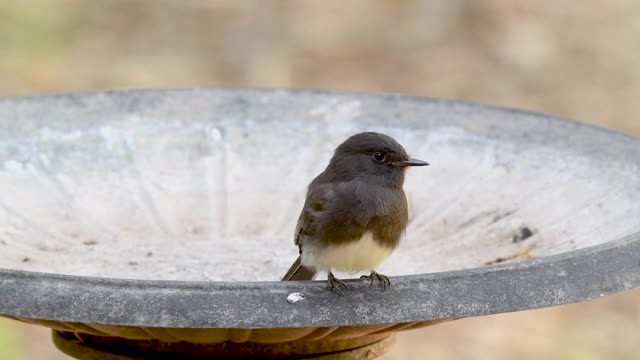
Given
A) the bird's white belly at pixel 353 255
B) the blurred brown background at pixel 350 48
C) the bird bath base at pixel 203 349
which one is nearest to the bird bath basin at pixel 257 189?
the bird bath base at pixel 203 349

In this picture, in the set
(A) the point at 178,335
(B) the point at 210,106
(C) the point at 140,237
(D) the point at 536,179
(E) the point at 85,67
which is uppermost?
(E) the point at 85,67

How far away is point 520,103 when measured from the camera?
902 cm

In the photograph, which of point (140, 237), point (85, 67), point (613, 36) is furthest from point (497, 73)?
point (140, 237)

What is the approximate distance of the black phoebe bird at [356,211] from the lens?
3.31 meters

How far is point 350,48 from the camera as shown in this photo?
9.59 metres

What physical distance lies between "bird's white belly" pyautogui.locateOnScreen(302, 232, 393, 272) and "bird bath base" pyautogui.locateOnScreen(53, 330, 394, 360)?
0.81 ft

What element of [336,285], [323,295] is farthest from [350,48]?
[323,295]

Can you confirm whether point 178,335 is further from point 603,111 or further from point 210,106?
point 603,111

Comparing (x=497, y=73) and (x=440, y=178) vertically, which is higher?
(x=497, y=73)

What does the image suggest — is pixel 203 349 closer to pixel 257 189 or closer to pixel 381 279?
pixel 381 279

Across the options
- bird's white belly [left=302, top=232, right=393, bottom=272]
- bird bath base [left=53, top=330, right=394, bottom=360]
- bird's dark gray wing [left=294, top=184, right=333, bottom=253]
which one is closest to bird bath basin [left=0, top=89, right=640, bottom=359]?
bird bath base [left=53, top=330, right=394, bottom=360]

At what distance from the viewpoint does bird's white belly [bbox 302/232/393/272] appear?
3293 millimetres

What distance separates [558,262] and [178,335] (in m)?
0.96

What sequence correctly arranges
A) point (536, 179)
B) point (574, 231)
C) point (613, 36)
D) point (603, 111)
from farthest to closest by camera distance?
point (613, 36), point (603, 111), point (536, 179), point (574, 231)
